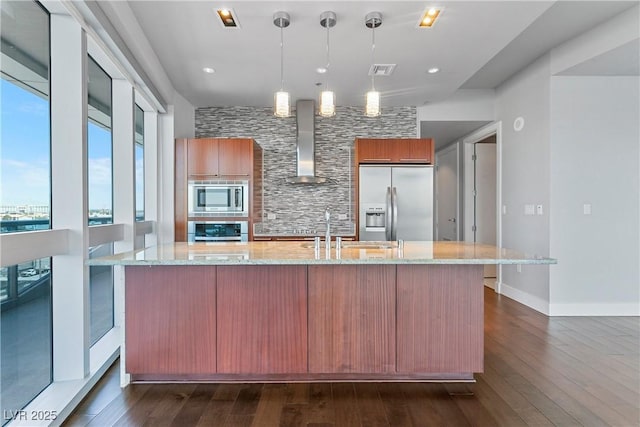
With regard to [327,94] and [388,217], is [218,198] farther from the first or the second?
[327,94]

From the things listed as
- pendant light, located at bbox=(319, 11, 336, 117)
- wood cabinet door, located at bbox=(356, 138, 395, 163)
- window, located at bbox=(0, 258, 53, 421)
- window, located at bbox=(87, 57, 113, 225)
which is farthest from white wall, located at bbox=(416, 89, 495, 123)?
window, located at bbox=(0, 258, 53, 421)

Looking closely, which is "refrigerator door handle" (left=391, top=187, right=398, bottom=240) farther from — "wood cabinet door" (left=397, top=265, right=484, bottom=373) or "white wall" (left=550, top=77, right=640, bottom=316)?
"wood cabinet door" (left=397, top=265, right=484, bottom=373)

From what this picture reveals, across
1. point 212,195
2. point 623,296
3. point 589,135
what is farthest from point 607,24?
point 212,195

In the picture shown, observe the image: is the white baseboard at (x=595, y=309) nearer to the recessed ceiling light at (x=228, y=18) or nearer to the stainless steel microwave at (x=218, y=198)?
the stainless steel microwave at (x=218, y=198)

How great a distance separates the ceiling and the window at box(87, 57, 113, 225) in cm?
58

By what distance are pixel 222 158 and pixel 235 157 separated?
0.54ft

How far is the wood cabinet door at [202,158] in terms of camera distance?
4.45 meters

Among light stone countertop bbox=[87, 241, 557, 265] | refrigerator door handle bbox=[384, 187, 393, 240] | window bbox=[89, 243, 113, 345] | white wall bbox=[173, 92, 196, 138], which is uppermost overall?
white wall bbox=[173, 92, 196, 138]

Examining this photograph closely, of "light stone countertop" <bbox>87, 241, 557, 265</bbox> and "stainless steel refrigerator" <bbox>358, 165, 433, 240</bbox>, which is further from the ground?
"stainless steel refrigerator" <bbox>358, 165, 433, 240</bbox>

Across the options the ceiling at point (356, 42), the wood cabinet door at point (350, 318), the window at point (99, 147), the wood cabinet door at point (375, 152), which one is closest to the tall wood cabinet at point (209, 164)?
the ceiling at point (356, 42)

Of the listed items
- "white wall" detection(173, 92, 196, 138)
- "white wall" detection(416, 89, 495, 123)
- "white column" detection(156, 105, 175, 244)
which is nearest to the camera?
"white column" detection(156, 105, 175, 244)

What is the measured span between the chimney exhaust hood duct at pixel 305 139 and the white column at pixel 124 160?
2185mm

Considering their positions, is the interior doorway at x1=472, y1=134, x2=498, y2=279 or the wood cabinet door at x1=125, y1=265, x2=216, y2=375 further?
the interior doorway at x1=472, y1=134, x2=498, y2=279

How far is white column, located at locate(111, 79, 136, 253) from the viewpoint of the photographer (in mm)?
3174
